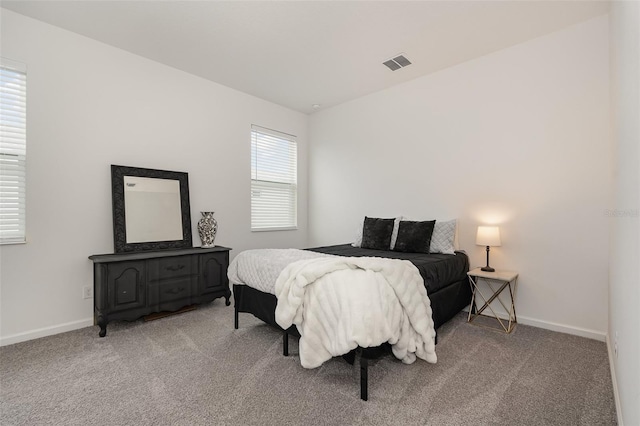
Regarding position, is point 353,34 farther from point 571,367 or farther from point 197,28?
point 571,367

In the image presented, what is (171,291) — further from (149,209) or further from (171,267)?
(149,209)

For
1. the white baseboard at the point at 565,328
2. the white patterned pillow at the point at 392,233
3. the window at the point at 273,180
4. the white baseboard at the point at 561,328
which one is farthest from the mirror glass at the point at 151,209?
the white baseboard at the point at 565,328

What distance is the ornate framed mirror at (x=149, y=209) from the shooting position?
3.15 meters

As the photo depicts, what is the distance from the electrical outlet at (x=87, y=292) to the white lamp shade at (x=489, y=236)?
4.04m

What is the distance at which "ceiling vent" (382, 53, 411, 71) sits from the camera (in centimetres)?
338

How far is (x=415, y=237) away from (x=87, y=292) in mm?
3558

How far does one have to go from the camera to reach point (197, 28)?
2848mm

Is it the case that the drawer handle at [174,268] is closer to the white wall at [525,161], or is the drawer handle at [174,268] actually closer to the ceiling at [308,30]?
the ceiling at [308,30]

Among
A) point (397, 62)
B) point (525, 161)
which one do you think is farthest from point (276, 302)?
point (397, 62)

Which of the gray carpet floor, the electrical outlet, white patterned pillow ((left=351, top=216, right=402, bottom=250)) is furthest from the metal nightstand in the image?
the electrical outlet

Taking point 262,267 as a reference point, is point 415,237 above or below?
above

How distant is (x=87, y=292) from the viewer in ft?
9.83

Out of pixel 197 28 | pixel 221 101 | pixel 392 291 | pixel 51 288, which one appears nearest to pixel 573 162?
pixel 392 291

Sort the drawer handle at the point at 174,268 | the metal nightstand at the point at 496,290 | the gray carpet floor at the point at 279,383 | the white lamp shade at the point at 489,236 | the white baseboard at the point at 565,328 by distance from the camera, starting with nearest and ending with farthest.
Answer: the gray carpet floor at the point at 279,383
the white baseboard at the point at 565,328
the metal nightstand at the point at 496,290
the white lamp shade at the point at 489,236
the drawer handle at the point at 174,268
